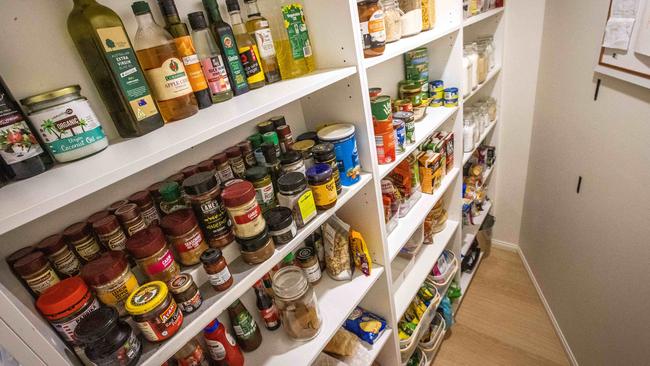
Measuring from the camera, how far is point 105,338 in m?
0.49

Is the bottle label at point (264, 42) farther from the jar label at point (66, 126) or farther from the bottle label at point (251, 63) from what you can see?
the jar label at point (66, 126)

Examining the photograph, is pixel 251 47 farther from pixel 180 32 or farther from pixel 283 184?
pixel 283 184

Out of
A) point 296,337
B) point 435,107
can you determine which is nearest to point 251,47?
point 296,337

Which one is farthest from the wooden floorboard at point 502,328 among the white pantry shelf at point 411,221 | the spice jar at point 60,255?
the spice jar at point 60,255

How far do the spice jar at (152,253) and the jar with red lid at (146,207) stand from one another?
7cm

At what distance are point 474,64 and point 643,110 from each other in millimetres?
727

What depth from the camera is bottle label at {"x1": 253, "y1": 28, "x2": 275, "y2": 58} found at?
2.50 ft

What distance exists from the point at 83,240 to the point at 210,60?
0.43 m

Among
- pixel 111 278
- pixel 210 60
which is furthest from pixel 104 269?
pixel 210 60

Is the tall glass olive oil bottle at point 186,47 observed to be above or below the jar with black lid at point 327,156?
above

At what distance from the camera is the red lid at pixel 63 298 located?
1.57 feet

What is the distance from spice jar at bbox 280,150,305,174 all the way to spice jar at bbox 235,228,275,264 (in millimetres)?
181

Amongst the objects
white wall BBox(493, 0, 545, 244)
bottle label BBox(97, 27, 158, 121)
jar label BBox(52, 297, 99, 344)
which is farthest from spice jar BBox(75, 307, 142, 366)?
white wall BBox(493, 0, 545, 244)

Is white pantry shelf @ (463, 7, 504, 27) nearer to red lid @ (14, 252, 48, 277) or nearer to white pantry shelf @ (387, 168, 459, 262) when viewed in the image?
white pantry shelf @ (387, 168, 459, 262)
